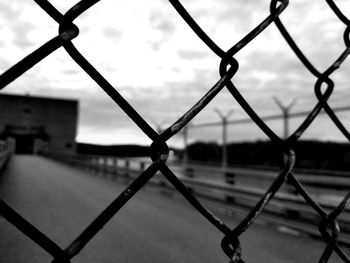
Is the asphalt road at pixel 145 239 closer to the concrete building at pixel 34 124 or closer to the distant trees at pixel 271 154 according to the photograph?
the distant trees at pixel 271 154

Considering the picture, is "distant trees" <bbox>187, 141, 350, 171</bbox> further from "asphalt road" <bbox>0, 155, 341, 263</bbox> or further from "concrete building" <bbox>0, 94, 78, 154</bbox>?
"concrete building" <bbox>0, 94, 78, 154</bbox>

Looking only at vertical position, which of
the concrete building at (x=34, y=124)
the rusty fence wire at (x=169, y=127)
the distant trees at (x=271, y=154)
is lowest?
the concrete building at (x=34, y=124)

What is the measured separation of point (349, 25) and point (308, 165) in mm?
14425

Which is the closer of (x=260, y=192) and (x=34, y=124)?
(x=260, y=192)

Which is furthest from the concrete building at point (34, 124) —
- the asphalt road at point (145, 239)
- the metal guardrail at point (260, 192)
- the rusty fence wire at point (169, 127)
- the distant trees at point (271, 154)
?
the rusty fence wire at point (169, 127)

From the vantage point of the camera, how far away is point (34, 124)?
72.7 m

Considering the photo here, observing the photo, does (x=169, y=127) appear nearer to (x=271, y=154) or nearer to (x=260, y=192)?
(x=260, y=192)

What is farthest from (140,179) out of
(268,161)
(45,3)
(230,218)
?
(268,161)

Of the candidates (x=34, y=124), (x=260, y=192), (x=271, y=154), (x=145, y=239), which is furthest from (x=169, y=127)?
(x=34, y=124)

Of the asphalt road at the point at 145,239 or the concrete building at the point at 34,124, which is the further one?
the concrete building at the point at 34,124

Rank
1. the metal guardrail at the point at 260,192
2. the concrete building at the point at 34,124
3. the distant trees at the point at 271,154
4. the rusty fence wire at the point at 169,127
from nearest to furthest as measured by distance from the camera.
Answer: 1. the rusty fence wire at the point at 169,127
2. the metal guardrail at the point at 260,192
3. the distant trees at the point at 271,154
4. the concrete building at the point at 34,124

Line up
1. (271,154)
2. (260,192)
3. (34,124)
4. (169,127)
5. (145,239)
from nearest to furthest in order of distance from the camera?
1. (169,127)
2. (145,239)
3. (260,192)
4. (271,154)
5. (34,124)

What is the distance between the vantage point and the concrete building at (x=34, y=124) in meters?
70.5

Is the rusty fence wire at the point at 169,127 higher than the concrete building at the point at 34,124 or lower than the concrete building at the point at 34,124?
higher
